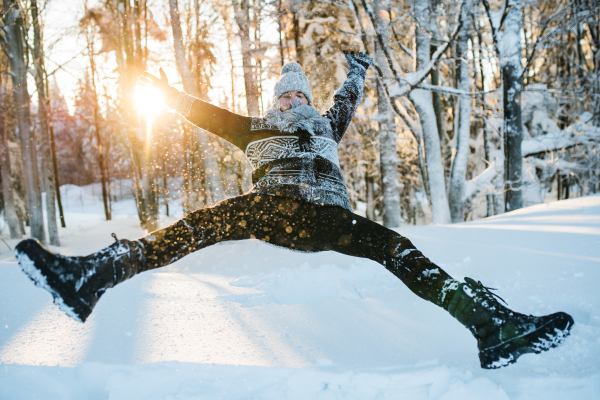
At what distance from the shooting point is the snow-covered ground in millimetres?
1415

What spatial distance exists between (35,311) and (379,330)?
2043 mm

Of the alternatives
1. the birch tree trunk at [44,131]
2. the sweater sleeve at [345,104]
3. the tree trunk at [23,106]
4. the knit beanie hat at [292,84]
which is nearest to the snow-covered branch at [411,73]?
the sweater sleeve at [345,104]

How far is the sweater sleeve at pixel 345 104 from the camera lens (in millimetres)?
2236

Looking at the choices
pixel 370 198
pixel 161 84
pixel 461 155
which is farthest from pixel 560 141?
pixel 370 198

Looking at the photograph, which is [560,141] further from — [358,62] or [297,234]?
[297,234]

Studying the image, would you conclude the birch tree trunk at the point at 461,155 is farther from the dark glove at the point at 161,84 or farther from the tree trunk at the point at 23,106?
the tree trunk at the point at 23,106

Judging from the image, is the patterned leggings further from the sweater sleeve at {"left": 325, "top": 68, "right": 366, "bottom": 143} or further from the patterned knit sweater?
the sweater sleeve at {"left": 325, "top": 68, "right": 366, "bottom": 143}

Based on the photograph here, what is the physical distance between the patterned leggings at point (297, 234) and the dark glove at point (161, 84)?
86 cm

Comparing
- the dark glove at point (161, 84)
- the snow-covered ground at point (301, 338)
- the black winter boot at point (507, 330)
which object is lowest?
the snow-covered ground at point (301, 338)

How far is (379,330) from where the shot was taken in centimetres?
190

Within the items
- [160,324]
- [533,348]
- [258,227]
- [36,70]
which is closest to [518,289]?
[533,348]

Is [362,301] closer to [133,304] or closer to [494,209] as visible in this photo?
[133,304]

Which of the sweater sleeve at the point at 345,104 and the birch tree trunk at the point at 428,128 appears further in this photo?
the birch tree trunk at the point at 428,128

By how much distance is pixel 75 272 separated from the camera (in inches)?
57.4
